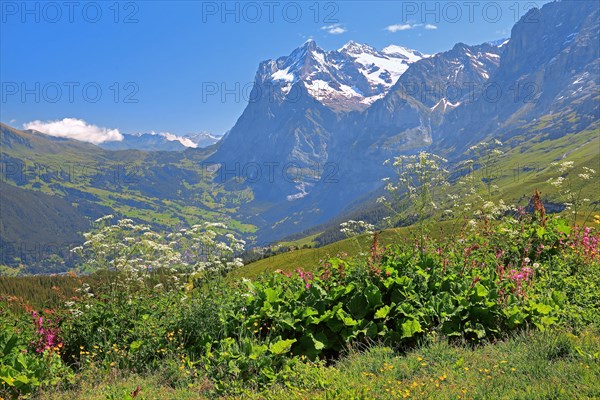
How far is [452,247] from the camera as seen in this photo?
44.1 feet

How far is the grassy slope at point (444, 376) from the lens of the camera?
21.7ft

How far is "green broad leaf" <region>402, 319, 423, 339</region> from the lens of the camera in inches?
353

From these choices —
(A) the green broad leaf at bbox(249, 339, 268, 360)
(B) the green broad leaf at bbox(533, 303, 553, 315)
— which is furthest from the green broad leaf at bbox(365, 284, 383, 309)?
(B) the green broad leaf at bbox(533, 303, 553, 315)

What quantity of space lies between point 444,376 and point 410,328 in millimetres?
1910

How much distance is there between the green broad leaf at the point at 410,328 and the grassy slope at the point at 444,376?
344 millimetres

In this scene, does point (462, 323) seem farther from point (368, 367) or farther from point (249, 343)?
point (249, 343)

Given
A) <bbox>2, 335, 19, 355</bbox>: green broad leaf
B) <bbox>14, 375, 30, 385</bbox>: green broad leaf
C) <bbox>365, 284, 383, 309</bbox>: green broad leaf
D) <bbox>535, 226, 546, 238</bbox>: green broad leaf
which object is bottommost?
<bbox>14, 375, 30, 385</bbox>: green broad leaf

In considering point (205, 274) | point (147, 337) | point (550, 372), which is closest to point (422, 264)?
point (550, 372)

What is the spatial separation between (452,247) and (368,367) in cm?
646

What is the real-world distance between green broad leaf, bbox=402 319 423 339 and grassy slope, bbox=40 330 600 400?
344 mm

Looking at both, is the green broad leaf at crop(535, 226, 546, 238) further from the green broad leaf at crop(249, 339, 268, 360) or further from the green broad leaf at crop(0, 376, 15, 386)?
the green broad leaf at crop(0, 376, 15, 386)

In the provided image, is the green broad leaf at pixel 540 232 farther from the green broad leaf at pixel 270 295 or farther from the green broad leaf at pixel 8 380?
the green broad leaf at pixel 8 380

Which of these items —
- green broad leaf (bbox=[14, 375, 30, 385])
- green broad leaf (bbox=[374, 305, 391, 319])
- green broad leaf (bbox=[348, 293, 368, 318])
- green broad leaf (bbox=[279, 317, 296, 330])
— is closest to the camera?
green broad leaf (bbox=[14, 375, 30, 385])

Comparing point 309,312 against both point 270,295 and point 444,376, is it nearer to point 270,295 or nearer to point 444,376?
point 270,295
